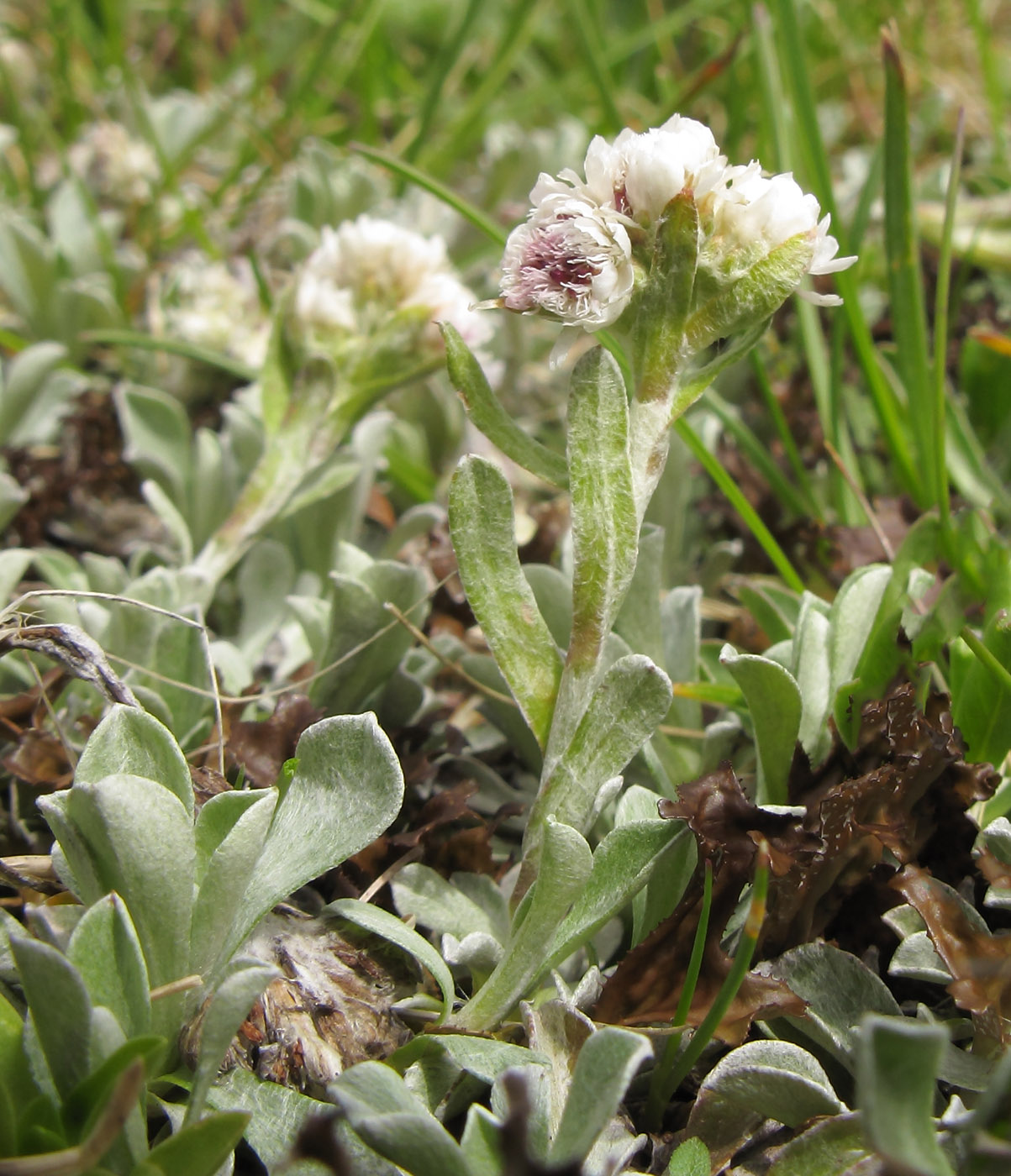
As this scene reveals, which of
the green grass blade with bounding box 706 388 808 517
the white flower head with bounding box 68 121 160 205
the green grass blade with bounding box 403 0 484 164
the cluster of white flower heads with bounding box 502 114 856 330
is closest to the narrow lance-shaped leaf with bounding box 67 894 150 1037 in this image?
the cluster of white flower heads with bounding box 502 114 856 330

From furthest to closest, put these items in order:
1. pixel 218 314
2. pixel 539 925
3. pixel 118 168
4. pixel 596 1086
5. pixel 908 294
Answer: pixel 118 168 → pixel 218 314 → pixel 908 294 → pixel 539 925 → pixel 596 1086

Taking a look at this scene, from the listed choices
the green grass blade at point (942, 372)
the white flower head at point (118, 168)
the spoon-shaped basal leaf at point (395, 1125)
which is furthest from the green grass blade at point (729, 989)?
the white flower head at point (118, 168)

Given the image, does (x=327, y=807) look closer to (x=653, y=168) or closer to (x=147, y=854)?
(x=147, y=854)

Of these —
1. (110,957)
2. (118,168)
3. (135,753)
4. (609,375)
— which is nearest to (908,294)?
(609,375)

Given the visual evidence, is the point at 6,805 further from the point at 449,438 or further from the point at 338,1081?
the point at 449,438

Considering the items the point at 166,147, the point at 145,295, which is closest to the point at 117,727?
the point at 145,295

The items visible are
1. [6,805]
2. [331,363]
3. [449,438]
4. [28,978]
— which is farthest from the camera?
[449,438]

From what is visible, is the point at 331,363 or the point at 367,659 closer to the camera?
the point at 367,659
